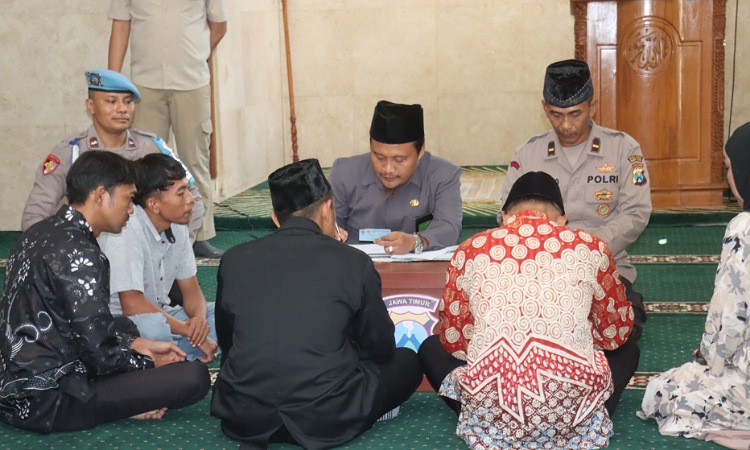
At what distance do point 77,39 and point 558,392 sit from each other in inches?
203

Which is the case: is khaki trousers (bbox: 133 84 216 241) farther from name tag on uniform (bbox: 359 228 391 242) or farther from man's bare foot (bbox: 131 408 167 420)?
man's bare foot (bbox: 131 408 167 420)

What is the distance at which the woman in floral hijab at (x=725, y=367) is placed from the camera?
2871mm

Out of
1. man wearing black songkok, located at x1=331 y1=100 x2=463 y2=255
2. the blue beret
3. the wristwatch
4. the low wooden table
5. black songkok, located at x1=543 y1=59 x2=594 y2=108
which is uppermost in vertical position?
the blue beret

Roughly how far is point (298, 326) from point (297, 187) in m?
0.42

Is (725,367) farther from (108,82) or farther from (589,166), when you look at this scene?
(108,82)

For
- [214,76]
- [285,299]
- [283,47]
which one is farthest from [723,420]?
[283,47]

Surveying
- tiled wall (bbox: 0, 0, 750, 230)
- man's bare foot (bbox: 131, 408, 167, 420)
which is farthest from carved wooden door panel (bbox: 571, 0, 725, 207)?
man's bare foot (bbox: 131, 408, 167, 420)

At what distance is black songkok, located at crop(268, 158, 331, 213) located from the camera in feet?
9.86

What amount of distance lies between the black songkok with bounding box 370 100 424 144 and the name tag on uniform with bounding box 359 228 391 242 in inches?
14.3

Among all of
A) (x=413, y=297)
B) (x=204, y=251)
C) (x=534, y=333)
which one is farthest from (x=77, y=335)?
(x=204, y=251)

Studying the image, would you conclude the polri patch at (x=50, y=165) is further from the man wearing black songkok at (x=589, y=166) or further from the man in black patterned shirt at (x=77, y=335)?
the man wearing black songkok at (x=589, y=166)

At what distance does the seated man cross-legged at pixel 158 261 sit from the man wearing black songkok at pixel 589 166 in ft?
4.18

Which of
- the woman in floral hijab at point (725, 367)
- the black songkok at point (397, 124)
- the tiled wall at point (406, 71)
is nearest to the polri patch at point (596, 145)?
the black songkok at point (397, 124)

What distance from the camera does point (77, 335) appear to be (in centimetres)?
312
